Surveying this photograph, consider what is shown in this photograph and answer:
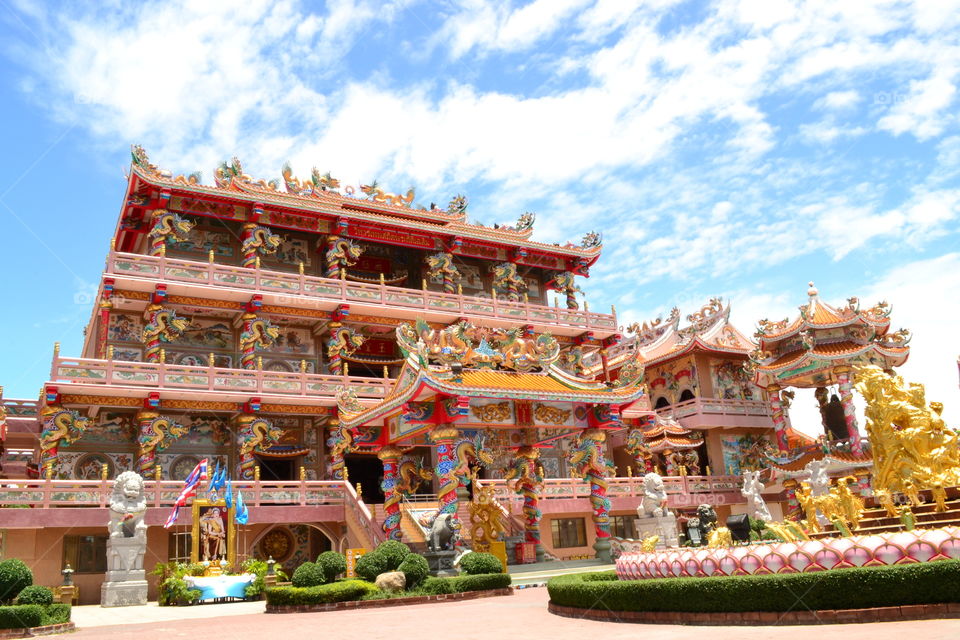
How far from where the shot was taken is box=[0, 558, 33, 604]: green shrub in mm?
11758

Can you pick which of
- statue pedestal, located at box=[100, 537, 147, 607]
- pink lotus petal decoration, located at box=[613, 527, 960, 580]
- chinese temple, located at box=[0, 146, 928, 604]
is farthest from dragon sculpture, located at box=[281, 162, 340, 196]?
pink lotus petal decoration, located at box=[613, 527, 960, 580]

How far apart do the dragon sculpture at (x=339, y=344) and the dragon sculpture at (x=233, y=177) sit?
566cm

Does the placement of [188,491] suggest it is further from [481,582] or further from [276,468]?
[481,582]

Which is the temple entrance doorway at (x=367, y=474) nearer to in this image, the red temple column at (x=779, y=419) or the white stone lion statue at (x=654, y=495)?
the white stone lion statue at (x=654, y=495)

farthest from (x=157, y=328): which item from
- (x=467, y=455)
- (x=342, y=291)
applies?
(x=467, y=455)

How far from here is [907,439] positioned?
10406mm

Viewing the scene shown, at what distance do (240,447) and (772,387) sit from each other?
2099 centimetres

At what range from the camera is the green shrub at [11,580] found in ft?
38.6

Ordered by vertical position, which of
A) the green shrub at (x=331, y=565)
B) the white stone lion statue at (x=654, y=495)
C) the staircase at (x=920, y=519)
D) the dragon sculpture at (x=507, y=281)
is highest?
the dragon sculpture at (x=507, y=281)

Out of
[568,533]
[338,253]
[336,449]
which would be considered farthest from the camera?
[338,253]

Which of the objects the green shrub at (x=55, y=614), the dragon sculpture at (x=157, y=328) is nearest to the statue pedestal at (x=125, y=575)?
the green shrub at (x=55, y=614)

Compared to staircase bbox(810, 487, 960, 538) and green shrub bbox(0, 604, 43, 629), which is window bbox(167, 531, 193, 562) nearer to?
green shrub bbox(0, 604, 43, 629)

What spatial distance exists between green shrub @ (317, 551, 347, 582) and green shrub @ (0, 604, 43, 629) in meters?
4.67

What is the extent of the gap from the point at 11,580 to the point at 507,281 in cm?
2272
